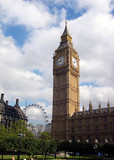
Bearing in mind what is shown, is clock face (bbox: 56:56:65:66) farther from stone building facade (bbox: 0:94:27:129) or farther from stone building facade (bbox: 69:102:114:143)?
stone building facade (bbox: 0:94:27:129)

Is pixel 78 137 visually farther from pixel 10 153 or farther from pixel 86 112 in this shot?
pixel 10 153

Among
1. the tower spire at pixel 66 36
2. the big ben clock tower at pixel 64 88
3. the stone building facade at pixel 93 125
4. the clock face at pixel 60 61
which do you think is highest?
the tower spire at pixel 66 36

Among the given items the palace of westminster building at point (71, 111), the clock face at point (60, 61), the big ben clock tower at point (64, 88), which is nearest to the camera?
the palace of westminster building at point (71, 111)

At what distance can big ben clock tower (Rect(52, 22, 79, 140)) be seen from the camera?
92.0m

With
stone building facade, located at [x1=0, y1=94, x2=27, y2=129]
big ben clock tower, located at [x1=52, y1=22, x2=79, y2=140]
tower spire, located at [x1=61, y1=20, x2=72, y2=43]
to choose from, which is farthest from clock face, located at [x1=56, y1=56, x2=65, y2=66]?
stone building facade, located at [x1=0, y1=94, x2=27, y2=129]

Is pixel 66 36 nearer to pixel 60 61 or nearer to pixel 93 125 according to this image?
pixel 60 61

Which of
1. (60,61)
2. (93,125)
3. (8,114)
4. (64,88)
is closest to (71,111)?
(64,88)

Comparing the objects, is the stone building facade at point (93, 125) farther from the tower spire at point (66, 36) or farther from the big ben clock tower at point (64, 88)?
the tower spire at point (66, 36)

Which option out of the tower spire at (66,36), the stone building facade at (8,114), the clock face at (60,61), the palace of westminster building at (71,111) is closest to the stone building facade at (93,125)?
the palace of westminster building at (71,111)

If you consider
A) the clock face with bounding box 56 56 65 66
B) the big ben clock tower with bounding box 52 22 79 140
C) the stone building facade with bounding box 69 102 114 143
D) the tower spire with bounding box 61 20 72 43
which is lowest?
the stone building facade with bounding box 69 102 114 143

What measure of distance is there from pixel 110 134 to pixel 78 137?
1460 cm

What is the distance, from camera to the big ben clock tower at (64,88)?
9200cm

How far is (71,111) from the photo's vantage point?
306ft

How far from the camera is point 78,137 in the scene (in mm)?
84812
